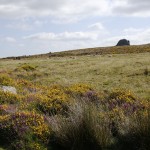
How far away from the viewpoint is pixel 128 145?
8938 mm

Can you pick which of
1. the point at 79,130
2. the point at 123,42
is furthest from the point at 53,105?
the point at 123,42

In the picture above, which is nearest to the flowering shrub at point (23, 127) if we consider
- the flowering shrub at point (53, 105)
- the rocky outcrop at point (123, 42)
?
the flowering shrub at point (53, 105)

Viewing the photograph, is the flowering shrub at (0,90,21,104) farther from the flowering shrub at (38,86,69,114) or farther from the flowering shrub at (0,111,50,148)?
the flowering shrub at (0,111,50,148)

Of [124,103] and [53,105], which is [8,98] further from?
[124,103]

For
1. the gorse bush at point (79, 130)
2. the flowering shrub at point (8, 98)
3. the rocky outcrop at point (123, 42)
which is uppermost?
the rocky outcrop at point (123, 42)

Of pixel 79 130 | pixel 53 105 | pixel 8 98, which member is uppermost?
pixel 8 98

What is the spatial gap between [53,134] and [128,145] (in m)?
2.11

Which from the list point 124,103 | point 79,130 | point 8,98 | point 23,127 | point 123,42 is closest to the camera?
point 79,130

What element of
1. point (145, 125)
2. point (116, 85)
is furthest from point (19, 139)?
point (116, 85)

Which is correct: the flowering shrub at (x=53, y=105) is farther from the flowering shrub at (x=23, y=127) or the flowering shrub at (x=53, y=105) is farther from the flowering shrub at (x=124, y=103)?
the flowering shrub at (x=124, y=103)

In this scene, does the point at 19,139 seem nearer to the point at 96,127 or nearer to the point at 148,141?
the point at 96,127

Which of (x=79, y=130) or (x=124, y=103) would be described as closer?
(x=79, y=130)

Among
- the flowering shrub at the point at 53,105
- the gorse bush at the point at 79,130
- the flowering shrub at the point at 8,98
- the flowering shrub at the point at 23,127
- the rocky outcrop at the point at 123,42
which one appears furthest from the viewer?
the rocky outcrop at the point at 123,42

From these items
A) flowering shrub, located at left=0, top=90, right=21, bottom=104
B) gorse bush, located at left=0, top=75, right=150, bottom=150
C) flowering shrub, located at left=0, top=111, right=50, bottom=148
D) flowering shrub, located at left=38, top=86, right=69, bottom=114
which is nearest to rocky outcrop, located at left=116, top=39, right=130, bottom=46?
flowering shrub, located at left=0, top=90, right=21, bottom=104
